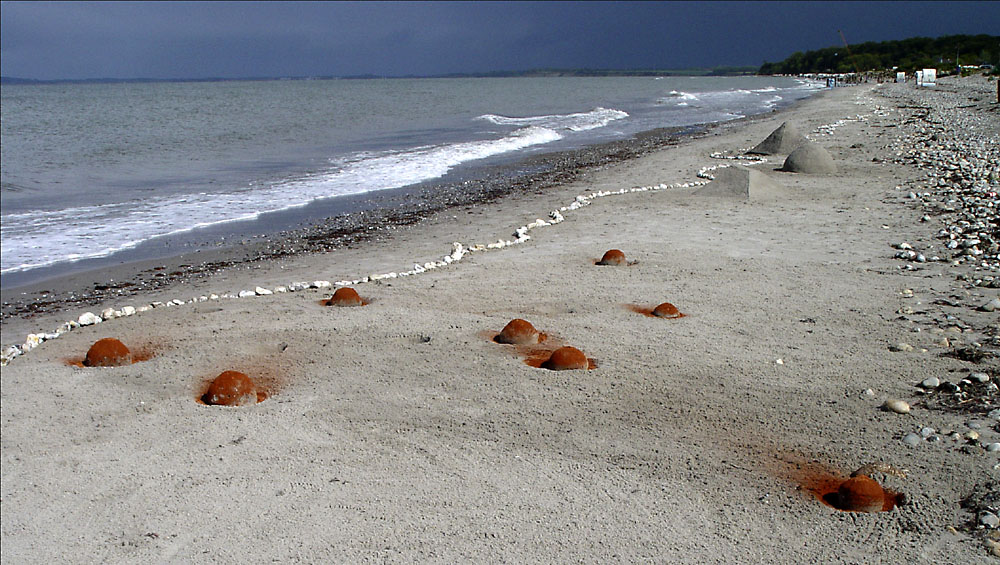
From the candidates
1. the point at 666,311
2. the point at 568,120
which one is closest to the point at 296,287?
the point at 666,311

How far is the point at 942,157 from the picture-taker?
50.2ft

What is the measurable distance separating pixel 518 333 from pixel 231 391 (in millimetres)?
2058

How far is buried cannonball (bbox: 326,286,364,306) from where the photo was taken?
671 cm

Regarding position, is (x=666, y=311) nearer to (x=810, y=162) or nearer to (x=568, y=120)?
(x=810, y=162)

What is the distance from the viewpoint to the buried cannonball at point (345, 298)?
6.71m

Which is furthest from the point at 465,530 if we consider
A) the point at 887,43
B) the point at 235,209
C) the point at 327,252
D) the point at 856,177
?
the point at 887,43

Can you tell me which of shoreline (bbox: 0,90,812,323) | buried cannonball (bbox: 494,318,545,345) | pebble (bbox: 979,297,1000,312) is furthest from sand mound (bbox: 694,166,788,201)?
buried cannonball (bbox: 494,318,545,345)

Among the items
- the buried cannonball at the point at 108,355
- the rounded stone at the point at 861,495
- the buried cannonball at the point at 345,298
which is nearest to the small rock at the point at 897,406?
the rounded stone at the point at 861,495

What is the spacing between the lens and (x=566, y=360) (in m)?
5.12

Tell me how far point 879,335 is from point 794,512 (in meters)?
2.69

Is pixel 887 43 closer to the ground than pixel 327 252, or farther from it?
farther from it

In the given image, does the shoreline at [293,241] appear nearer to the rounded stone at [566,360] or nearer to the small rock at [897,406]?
the rounded stone at [566,360]

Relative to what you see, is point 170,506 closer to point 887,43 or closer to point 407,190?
point 407,190

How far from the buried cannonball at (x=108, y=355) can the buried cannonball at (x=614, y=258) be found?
4.61 meters
